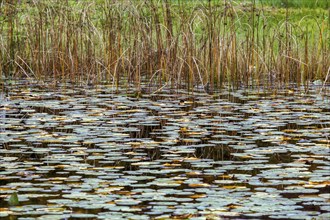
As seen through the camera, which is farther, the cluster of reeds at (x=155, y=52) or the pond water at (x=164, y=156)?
the cluster of reeds at (x=155, y=52)

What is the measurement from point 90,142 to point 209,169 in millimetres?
1258

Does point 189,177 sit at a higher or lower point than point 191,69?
lower

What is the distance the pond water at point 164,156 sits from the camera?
178 inches

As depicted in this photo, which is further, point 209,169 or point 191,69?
point 191,69

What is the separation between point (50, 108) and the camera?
27.2 feet

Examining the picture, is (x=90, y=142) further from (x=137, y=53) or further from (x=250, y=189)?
(x=137, y=53)

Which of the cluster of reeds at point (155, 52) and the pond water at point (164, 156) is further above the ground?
the cluster of reeds at point (155, 52)

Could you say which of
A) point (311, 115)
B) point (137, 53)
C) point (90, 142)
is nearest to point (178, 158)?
point (90, 142)

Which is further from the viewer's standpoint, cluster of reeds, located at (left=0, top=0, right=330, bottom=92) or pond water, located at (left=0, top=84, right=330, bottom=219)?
cluster of reeds, located at (left=0, top=0, right=330, bottom=92)

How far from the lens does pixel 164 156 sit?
593 cm

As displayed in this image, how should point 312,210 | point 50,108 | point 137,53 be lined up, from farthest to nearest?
point 137,53
point 50,108
point 312,210

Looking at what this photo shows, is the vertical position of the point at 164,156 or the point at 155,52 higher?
the point at 155,52

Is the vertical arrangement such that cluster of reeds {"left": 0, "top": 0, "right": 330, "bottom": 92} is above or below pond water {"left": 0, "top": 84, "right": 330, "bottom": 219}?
above

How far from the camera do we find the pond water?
451 centimetres
